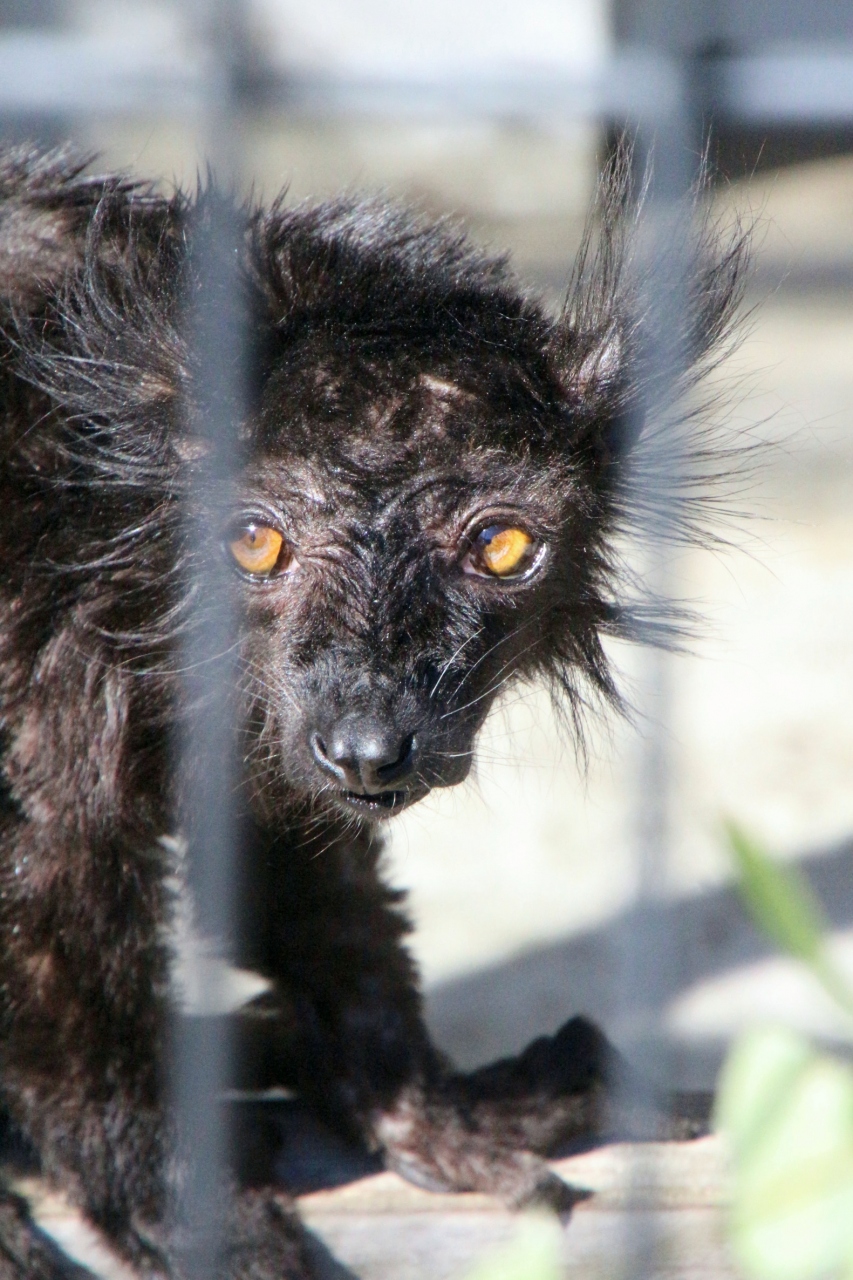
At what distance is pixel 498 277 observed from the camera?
2.57 metres

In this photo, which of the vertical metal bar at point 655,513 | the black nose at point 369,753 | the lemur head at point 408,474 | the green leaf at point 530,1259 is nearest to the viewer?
the green leaf at point 530,1259

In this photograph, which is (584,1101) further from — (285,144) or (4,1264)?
(285,144)

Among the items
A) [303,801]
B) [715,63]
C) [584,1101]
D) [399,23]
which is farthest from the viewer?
[399,23]

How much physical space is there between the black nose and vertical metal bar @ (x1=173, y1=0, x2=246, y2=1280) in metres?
0.18

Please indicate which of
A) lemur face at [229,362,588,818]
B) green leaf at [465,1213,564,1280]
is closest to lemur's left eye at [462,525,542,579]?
lemur face at [229,362,588,818]

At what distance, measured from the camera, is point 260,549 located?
241 centimetres

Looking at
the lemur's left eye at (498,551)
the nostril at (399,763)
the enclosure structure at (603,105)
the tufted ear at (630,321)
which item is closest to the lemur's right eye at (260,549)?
the enclosure structure at (603,105)

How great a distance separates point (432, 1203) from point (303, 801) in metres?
0.73

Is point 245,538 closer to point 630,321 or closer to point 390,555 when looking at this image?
point 390,555

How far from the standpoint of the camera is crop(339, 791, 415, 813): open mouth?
226 cm

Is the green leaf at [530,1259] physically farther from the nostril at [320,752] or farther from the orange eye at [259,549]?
the orange eye at [259,549]

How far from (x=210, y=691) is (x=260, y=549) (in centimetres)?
28

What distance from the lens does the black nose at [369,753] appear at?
2.16 meters

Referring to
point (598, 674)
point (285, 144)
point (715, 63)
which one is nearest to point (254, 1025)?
point (598, 674)
